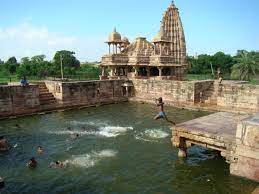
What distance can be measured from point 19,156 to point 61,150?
1891 millimetres

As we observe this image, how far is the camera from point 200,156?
12.4 m

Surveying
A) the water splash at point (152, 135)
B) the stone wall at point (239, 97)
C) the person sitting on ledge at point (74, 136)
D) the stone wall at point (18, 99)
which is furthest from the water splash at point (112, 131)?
the stone wall at point (239, 97)

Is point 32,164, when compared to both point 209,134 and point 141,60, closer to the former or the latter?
point 209,134

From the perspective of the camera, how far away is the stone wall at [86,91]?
24.1m

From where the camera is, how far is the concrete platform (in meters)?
10.1

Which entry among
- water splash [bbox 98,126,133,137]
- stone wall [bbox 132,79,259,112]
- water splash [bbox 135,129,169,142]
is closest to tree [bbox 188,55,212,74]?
stone wall [bbox 132,79,259,112]

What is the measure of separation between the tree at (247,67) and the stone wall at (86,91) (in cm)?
1748

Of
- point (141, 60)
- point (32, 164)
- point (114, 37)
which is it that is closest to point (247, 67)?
Result: point (141, 60)

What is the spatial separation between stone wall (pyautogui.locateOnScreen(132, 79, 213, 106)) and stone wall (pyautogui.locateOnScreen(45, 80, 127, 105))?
1.94 m

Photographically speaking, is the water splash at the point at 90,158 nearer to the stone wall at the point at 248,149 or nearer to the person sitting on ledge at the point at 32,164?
the person sitting on ledge at the point at 32,164

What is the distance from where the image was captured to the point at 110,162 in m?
11.8

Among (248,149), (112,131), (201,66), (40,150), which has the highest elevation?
(201,66)

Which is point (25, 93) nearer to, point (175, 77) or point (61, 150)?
point (61, 150)

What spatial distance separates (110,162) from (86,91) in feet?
48.5
